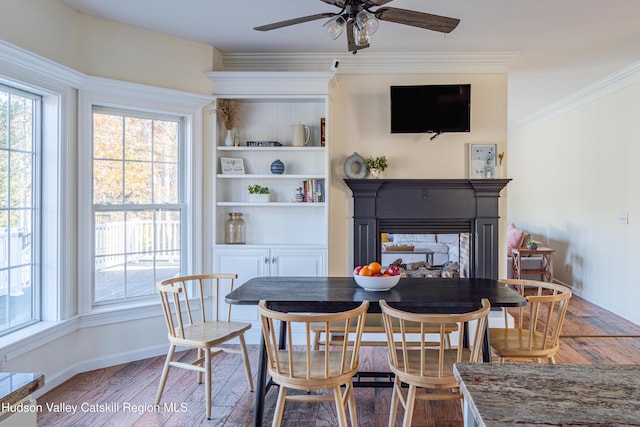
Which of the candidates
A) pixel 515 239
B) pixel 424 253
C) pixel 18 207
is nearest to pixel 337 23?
pixel 18 207

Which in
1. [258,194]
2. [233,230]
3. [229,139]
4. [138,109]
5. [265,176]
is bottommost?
[233,230]

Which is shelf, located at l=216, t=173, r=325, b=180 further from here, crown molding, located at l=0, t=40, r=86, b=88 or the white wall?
the white wall

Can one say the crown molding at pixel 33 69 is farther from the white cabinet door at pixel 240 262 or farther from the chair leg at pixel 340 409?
the chair leg at pixel 340 409

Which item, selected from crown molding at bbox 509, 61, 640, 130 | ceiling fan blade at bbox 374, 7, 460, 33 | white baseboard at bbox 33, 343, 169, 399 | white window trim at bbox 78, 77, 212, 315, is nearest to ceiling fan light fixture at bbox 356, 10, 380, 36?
ceiling fan blade at bbox 374, 7, 460, 33

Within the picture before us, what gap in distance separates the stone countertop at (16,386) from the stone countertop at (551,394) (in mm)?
1160

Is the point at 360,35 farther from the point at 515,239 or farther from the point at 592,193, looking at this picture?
the point at 515,239

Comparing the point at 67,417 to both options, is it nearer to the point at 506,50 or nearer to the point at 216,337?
the point at 216,337

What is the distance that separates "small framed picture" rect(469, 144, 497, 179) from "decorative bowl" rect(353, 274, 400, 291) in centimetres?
196

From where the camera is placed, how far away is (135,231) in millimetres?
3625

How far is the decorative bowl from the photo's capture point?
2.59 m

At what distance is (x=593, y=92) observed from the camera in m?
5.25

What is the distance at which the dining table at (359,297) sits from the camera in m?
2.34

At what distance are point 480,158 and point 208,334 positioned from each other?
2.96 metres

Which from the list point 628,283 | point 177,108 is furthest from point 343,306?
point 628,283
